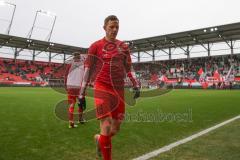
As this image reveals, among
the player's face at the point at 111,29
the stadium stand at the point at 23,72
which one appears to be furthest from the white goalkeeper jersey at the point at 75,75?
the stadium stand at the point at 23,72

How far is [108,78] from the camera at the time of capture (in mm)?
3957

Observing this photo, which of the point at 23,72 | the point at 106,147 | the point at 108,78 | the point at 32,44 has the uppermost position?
the point at 32,44

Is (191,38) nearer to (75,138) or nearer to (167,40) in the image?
(167,40)

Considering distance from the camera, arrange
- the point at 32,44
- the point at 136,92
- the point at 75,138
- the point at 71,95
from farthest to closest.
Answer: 1. the point at 32,44
2. the point at 71,95
3. the point at 75,138
4. the point at 136,92

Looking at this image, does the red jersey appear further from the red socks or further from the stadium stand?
the stadium stand

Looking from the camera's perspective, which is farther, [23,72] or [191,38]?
[23,72]

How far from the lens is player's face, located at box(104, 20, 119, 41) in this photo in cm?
405

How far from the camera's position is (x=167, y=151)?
15.0 feet

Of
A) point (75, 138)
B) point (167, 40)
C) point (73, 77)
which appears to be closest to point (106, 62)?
point (75, 138)

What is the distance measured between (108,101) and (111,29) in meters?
1.13

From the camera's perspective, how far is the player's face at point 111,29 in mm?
4047

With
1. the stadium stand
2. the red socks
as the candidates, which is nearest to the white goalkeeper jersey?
the red socks

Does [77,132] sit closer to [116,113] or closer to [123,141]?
[123,141]

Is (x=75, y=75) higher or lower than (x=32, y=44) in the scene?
lower
